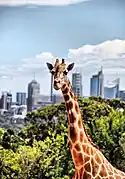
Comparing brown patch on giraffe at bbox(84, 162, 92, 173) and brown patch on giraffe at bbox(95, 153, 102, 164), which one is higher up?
brown patch on giraffe at bbox(95, 153, 102, 164)

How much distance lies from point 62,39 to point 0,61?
35 centimetres

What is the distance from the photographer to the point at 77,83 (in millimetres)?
2490

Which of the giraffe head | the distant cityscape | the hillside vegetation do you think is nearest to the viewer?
the giraffe head

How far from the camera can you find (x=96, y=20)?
2.52m

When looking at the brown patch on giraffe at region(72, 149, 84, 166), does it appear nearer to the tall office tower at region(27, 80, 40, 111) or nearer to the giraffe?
the giraffe

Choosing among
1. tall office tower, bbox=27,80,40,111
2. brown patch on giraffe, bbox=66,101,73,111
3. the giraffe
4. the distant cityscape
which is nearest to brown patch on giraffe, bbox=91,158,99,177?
the giraffe

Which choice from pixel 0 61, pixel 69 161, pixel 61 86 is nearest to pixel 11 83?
pixel 0 61

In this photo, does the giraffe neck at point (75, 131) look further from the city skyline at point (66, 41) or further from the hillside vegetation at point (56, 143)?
the city skyline at point (66, 41)

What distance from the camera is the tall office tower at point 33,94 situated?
2.54 m

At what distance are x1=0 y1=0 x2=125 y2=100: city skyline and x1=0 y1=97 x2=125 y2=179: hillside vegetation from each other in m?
0.13

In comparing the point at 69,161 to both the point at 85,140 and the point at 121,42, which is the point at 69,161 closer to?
the point at 85,140

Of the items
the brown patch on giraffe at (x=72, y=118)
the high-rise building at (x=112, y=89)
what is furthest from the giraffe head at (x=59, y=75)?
the high-rise building at (x=112, y=89)

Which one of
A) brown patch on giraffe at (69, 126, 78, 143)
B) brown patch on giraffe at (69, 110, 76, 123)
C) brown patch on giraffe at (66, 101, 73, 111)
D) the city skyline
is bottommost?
brown patch on giraffe at (69, 126, 78, 143)

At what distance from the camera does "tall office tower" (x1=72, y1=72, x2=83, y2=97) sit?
2.47 meters
